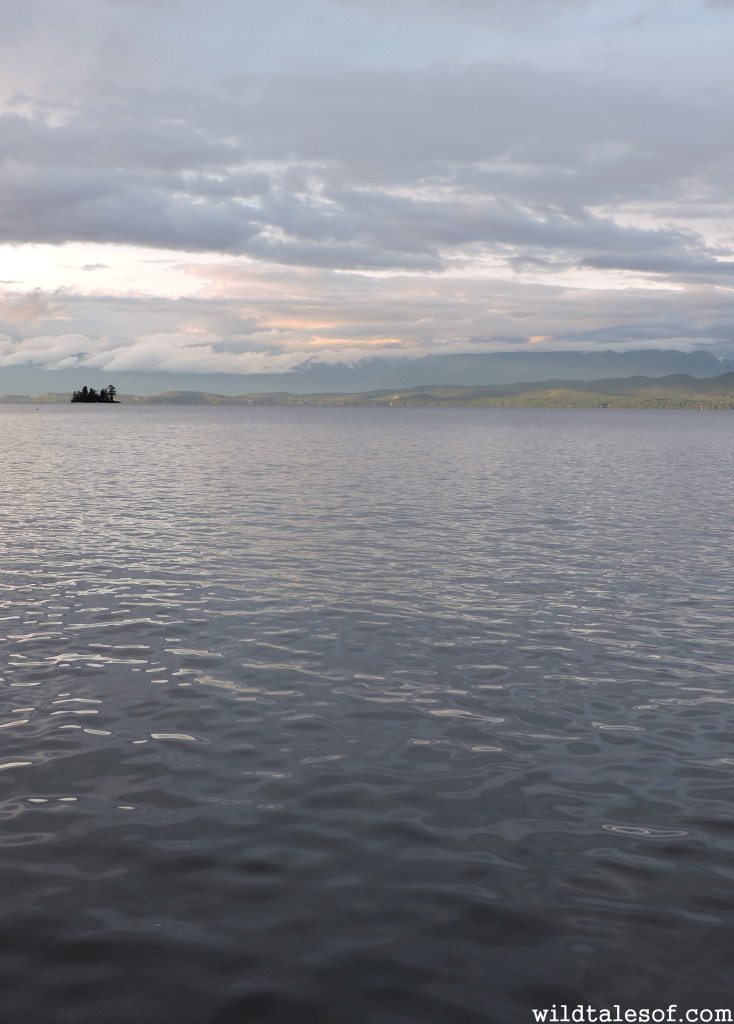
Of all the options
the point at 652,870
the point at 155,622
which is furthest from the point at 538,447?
the point at 652,870

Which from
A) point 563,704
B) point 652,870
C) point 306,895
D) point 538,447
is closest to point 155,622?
point 563,704

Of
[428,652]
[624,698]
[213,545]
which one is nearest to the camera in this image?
[624,698]

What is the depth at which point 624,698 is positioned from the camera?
68.0 feet

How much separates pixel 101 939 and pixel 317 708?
29.2 feet

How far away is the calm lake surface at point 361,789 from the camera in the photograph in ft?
35.7

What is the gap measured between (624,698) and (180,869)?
12.2 m

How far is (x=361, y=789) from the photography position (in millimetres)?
15820

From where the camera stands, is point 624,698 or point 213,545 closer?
point 624,698

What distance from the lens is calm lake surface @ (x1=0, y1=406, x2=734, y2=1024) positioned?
10.9m

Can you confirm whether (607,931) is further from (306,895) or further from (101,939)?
(101,939)

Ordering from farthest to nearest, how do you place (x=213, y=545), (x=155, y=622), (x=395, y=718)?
(x=213, y=545)
(x=155, y=622)
(x=395, y=718)

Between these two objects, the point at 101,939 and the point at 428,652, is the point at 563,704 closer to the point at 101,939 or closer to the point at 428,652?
the point at 428,652

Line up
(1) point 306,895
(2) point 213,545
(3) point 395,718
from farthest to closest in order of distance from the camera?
1. (2) point 213,545
2. (3) point 395,718
3. (1) point 306,895

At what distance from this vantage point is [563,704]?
2023cm
